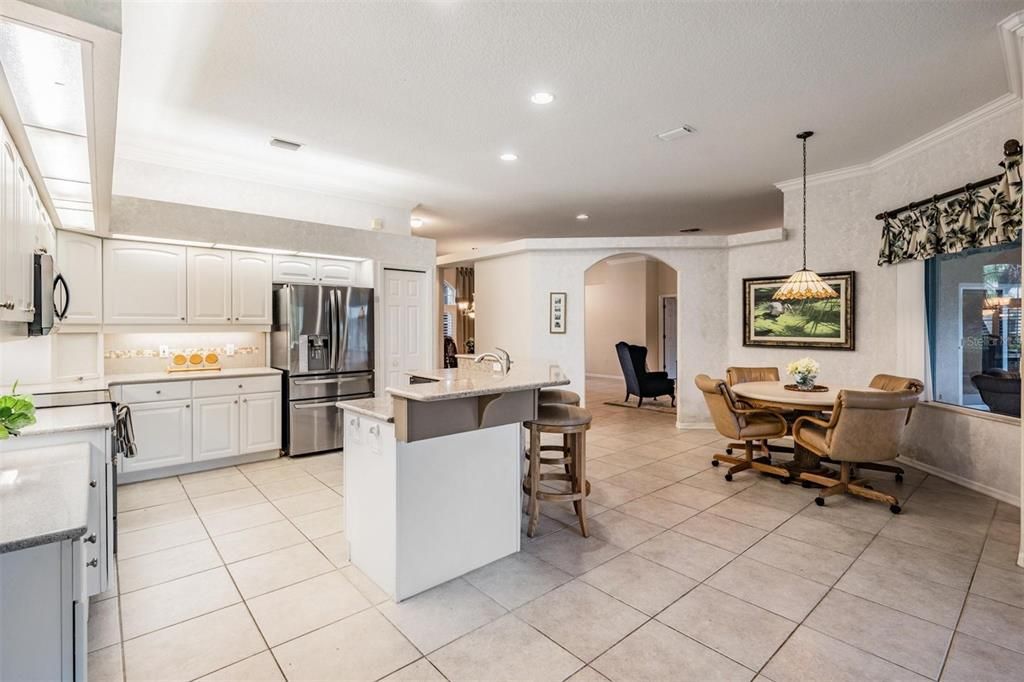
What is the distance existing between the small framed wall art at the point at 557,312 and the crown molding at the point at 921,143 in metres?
2.91

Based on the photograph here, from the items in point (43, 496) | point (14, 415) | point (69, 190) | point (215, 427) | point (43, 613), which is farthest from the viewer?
point (215, 427)

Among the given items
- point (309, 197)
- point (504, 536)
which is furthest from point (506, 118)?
point (504, 536)

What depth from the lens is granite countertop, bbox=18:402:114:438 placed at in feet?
7.38

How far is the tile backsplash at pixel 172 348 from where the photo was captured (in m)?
4.46

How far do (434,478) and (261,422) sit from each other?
3030mm

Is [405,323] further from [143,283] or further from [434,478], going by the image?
[434,478]

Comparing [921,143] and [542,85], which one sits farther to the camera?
[921,143]

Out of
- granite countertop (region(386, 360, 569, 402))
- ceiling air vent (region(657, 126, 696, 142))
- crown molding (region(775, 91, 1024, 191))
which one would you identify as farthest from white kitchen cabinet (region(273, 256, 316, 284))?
crown molding (region(775, 91, 1024, 191))

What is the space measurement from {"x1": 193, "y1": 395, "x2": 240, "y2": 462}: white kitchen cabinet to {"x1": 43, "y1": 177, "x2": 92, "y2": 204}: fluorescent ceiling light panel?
204cm

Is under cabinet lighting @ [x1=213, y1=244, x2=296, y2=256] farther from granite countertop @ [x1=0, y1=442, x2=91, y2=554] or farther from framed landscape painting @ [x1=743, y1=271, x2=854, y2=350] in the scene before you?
framed landscape painting @ [x1=743, y1=271, x2=854, y2=350]

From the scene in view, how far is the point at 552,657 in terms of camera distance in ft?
6.62

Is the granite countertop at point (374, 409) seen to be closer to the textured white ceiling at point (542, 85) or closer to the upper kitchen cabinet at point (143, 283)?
the textured white ceiling at point (542, 85)

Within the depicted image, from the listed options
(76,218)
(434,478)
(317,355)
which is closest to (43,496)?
(434,478)

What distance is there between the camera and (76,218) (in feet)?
11.4
